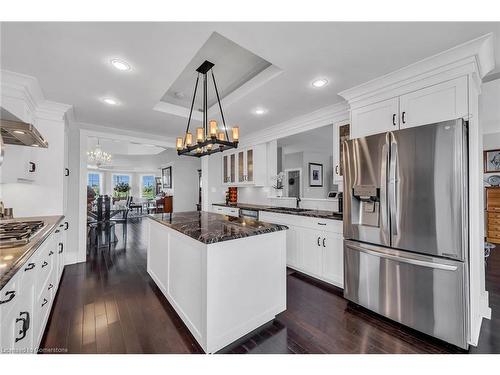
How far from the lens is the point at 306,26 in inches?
62.2

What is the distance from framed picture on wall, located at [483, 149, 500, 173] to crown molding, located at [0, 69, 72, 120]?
26.7 feet

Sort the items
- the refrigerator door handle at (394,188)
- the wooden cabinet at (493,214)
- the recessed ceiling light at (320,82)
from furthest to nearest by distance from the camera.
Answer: the wooden cabinet at (493,214) → the recessed ceiling light at (320,82) → the refrigerator door handle at (394,188)

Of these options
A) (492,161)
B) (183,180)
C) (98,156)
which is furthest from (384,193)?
(98,156)

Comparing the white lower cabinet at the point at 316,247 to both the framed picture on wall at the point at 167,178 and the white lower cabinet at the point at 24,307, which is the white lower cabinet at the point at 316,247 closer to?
the white lower cabinet at the point at 24,307

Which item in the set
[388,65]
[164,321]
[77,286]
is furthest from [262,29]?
[77,286]

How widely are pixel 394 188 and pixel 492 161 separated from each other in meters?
5.05

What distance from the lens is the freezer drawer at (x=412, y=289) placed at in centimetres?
169

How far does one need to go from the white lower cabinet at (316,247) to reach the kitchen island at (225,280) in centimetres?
100

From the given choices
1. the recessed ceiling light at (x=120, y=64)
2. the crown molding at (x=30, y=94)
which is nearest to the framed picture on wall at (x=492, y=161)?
the recessed ceiling light at (x=120, y=64)

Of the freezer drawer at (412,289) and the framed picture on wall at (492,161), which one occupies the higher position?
the framed picture on wall at (492,161)

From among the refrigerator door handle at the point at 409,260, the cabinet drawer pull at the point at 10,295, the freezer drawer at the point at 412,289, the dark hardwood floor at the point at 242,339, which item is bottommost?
the dark hardwood floor at the point at 242,339

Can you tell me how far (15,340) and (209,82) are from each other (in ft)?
9.17

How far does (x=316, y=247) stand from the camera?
301 cm
